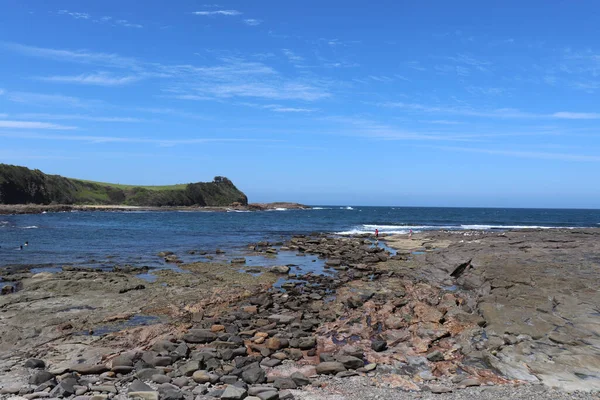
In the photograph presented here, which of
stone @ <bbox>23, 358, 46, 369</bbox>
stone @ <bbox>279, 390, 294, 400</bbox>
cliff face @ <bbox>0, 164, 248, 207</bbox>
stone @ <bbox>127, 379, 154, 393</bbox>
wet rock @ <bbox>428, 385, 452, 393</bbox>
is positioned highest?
cliff face @ <bbox>0, 164, 248, 207</bbox>

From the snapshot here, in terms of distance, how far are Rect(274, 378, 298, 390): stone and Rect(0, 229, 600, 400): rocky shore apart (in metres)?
0.03

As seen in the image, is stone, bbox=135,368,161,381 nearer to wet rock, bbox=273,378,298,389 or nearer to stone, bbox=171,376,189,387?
stone, bbox=171,376,189,387

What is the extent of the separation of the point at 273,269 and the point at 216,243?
1878cm

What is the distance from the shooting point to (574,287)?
18.7 m

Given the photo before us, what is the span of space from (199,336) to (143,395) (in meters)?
4.39

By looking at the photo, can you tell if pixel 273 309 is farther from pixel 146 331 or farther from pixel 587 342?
pixel 587 342

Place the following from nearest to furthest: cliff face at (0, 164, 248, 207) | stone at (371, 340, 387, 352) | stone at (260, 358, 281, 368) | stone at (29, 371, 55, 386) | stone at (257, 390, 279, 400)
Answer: stone at (257, 390, 279, 400), stone at (29, 371, 55, 386), stone at (260, 358, 281, 368), stone at (371, 340, 387, 352), cliff face at (0, 164, 248, 207)

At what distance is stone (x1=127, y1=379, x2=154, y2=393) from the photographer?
9.76 m

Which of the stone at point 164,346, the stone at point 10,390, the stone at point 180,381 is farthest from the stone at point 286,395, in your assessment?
the stone at point 10,390

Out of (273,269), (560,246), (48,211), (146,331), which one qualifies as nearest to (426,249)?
(560,246)

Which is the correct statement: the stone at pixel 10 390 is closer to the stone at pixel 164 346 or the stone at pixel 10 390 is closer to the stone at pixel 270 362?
the stone at pixel 164 346

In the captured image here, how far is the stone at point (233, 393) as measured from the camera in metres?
9.51

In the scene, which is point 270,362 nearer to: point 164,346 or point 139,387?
point 164,346

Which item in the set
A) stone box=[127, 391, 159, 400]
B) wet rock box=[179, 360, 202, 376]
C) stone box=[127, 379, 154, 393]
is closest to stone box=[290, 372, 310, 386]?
wet rock box=[179, 360, 202, 376]
